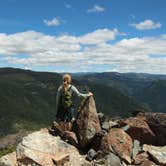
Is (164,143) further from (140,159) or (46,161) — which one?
(46,161)

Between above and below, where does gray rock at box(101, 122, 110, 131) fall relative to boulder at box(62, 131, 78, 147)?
above

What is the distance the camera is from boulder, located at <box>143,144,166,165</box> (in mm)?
20852

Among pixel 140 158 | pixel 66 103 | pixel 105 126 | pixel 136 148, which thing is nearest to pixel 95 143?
pixel 105 126

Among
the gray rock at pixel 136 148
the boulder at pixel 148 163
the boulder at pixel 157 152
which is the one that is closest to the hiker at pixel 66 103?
the gray rock at pixel 136 148

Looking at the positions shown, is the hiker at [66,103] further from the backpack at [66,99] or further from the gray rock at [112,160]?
the gray rock at [112,160]

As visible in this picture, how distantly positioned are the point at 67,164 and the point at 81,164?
0.83 metres

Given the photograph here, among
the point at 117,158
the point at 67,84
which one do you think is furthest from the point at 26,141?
the point at 117,158

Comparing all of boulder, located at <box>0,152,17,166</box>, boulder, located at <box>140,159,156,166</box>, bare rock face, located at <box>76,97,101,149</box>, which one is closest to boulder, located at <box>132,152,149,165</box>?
boulder, located at <box>140,159,156,166</box>

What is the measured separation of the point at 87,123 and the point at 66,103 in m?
2.12

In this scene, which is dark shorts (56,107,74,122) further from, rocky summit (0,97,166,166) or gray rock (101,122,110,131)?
gray rock (101,122,110,131)

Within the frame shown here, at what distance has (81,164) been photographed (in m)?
21.2

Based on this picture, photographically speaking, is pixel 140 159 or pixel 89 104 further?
pixel 89 104

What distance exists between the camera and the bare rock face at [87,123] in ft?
75.2

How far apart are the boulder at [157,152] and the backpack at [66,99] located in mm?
5713
